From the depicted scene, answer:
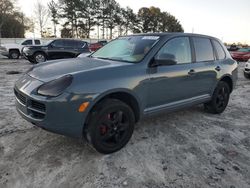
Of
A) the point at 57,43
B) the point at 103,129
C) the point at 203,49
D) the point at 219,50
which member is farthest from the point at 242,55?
the point at 103,129

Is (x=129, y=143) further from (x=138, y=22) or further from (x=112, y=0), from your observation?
(x=138, y=22)

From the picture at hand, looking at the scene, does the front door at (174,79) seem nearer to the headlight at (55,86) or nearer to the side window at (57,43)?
the headlight at (55,86)

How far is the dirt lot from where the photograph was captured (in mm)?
2713

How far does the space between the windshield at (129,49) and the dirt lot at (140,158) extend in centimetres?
132

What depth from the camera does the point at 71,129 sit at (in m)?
2.83

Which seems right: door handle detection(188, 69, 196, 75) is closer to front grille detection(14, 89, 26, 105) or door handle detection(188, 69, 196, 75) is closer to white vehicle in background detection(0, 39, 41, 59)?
front grille detection(14, 89, 26, 105)

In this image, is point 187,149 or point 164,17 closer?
point 187,149

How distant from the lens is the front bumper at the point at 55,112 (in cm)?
270

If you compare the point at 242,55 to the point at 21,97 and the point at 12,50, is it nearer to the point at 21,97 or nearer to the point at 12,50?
the point at 12,50

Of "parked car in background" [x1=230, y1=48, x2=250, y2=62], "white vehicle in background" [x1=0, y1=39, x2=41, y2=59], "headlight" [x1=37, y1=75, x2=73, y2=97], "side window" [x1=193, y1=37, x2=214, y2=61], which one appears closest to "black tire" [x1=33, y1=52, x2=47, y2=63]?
"white vehicle in background" [x1=0, y1=39, x2=41, y2=59]

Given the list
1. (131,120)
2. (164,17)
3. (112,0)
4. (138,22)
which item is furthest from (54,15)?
(131,120)

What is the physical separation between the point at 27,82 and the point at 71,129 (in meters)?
0.94

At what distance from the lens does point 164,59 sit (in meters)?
3.56

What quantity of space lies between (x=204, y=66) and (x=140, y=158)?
7.76ft
